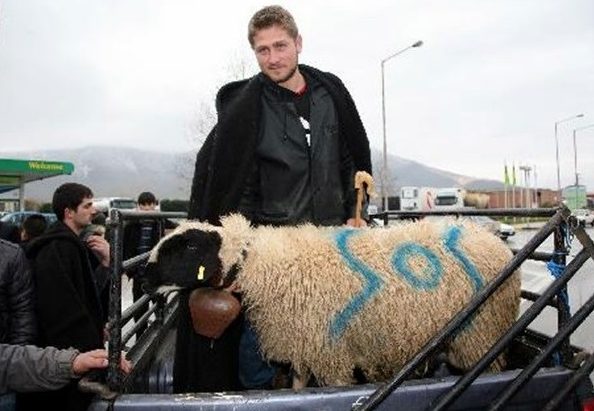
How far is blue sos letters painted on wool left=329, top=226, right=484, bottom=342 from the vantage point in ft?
7.14

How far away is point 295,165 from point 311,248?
0.74 m

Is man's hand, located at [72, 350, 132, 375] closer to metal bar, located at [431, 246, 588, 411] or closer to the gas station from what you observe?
metal bar, located at [431, 246, 588, 411]

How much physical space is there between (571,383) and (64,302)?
2838mm

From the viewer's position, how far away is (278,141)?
9.75ft

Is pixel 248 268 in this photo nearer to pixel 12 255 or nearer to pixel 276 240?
pixel 276 240

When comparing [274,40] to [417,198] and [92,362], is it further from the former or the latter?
[417,198]

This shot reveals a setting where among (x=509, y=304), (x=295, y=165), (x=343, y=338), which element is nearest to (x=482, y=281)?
(x=509, y=304)

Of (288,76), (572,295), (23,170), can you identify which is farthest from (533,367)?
(23,170)

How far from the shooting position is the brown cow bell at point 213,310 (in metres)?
2.21

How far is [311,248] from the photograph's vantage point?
2328 mm

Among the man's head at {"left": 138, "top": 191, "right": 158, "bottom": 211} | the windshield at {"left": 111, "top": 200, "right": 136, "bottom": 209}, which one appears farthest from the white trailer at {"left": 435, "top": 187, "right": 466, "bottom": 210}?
the man's head at {"left": 138, "top": 191, "right": 158, "bottom": 211}

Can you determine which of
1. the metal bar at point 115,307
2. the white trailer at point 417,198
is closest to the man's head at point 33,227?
the metal bar at point 115,307

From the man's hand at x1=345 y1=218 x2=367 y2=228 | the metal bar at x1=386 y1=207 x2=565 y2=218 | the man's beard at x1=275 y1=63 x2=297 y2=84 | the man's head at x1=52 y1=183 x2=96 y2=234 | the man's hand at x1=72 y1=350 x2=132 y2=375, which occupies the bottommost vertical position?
the man's hand at x1=72 y1=350 x2=132 y2=375

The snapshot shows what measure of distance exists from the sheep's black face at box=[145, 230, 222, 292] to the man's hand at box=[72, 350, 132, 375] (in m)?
0.29
